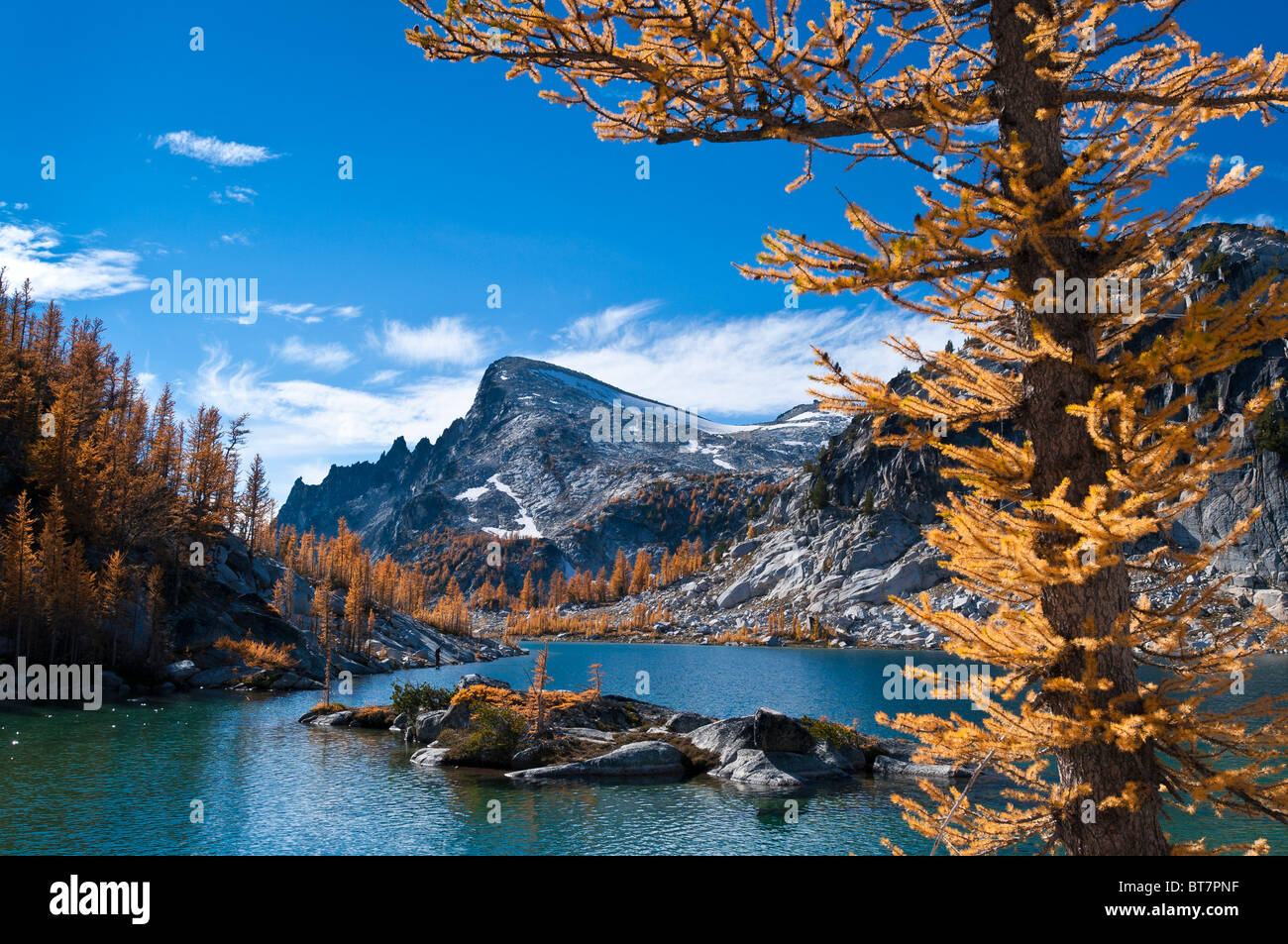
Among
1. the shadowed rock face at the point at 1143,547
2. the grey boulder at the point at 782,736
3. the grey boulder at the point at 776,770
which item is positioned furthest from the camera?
the shadowed rock face at the point at 1143,547

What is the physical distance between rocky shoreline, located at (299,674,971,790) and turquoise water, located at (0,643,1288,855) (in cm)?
146

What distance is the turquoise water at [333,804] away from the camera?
2156 cm

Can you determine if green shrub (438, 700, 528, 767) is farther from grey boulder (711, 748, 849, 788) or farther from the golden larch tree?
the golden larch tree

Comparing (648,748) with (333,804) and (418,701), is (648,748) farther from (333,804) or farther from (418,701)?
(418,701)

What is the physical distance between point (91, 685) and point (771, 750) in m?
51.0

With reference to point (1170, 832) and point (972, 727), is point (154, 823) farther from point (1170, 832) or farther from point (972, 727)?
point (1170, 832)

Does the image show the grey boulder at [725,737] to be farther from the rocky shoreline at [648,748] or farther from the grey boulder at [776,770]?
the grey boulder at [776,770]

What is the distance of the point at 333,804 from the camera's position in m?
25.7

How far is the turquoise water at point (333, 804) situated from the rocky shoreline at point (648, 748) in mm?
1457

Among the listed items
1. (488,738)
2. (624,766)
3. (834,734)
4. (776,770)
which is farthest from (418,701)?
(834,734)

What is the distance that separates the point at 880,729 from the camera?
156 feet

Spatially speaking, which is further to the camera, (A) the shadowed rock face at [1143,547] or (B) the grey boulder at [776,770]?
(A) the shadowed rock face at [1143,547]

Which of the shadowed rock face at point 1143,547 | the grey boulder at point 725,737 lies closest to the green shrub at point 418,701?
the grey boulder at point 725,737

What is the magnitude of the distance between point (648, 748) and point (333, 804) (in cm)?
1331
